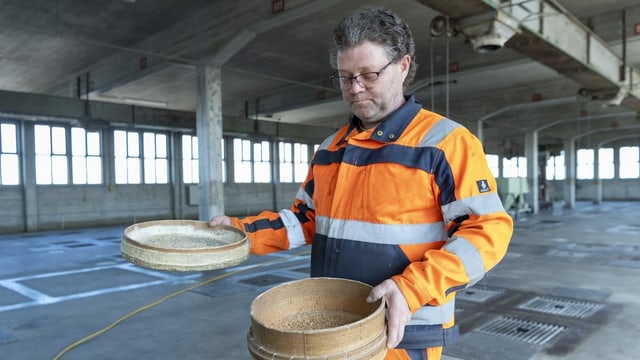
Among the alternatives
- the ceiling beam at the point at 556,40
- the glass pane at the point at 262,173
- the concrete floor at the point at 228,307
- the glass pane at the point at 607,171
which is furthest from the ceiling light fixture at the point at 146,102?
the glass pane at the point at 607,171

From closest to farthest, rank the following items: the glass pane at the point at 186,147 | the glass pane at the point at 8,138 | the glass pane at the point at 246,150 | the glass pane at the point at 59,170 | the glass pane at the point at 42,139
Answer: the glass pane at the point at 8,138 → the glass pane at the point at 42,139 → the glass pane at the point at 59,170 → the glass pane at the point at 186,147 → the glass pane at the point at 246,150

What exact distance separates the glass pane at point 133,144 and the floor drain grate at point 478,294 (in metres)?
16.4

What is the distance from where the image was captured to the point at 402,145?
1.68 m

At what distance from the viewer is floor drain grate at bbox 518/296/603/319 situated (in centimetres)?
588

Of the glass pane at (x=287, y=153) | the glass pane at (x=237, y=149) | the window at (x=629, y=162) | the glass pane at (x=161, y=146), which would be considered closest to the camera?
the glass pane at (x=161, y=146)

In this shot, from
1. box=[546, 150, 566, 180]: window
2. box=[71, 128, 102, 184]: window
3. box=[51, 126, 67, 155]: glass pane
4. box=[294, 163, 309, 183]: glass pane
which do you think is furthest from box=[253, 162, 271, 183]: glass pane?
box=[546, 150, 566, 180]: window

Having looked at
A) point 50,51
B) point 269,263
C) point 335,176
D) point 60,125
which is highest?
A: point 50,51

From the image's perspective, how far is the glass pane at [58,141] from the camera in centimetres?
1720

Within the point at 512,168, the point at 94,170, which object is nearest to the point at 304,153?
the point at 94,170

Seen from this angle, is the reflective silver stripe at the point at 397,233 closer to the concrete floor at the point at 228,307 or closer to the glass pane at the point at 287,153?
the concrete floor at the point at 228,307

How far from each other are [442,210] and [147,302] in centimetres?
595

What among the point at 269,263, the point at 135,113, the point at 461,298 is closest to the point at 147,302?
the point at 269,263

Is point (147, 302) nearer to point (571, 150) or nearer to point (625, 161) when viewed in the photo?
point (571, 150)

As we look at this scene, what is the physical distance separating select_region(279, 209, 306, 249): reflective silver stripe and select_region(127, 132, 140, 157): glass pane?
62.0ft
